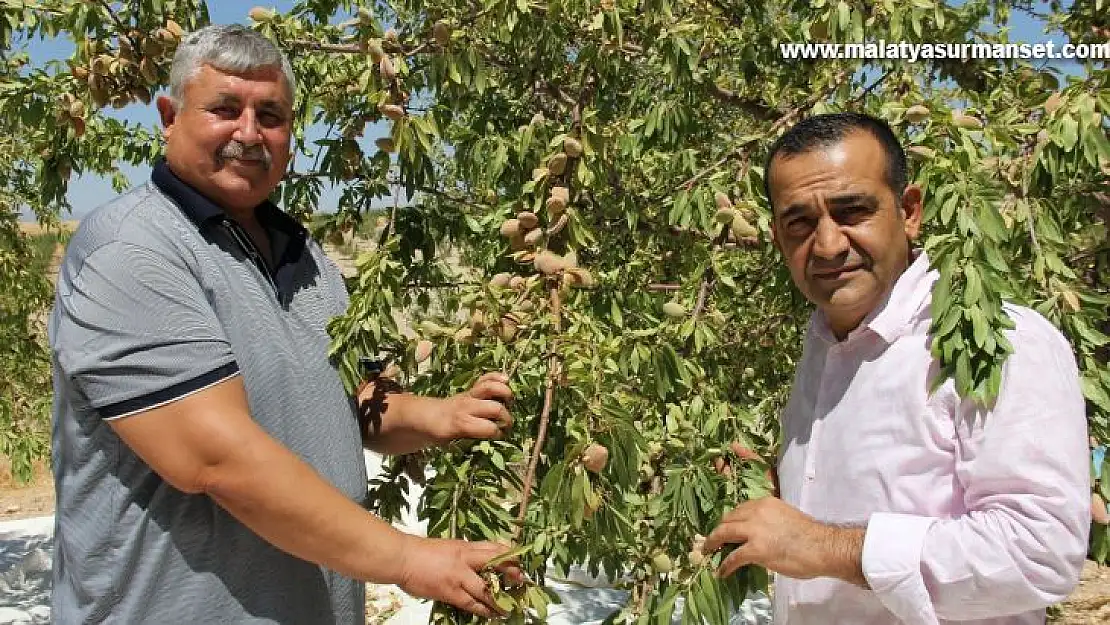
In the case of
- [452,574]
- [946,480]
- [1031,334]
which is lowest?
[452,574]

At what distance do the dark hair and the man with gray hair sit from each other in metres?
0.69

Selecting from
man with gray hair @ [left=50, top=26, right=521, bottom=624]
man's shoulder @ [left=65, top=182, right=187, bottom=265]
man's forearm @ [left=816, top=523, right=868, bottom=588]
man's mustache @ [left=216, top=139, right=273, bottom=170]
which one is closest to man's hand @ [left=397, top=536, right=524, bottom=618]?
man with gray hair @ [left=50, top=26, right=521, bottom=624]

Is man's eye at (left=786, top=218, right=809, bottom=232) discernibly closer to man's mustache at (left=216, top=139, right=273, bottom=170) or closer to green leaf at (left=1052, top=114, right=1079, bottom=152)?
green leaf at (left=1052, top=114, right=1079, bottom=152)

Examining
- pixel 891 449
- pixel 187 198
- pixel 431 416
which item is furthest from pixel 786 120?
pixel 187 198

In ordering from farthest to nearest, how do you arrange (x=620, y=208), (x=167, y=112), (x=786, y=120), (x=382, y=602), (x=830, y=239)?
1. (x=382, y=602)
2. (x=620, y=208)
3. (x=786, y=120)
4. (x=167, y=112)
5. (x=830, y=239)

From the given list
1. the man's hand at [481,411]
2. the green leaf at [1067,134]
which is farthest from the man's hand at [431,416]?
the green leaf at [1067,134]

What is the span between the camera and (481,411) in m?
1.69

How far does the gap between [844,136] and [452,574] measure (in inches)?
39.3

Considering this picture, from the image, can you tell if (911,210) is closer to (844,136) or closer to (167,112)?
(844,136)

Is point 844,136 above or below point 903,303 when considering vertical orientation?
above

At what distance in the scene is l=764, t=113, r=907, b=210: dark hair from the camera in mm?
1541

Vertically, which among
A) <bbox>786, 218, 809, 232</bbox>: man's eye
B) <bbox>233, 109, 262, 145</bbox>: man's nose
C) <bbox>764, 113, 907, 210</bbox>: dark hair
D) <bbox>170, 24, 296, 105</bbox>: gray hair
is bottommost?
<bbox>786, 218, 809, 232</bbox>: man's eye

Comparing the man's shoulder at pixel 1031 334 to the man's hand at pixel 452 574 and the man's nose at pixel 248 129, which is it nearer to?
the man's hand at pixel 452 574

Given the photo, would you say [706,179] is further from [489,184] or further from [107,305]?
[107,305]
